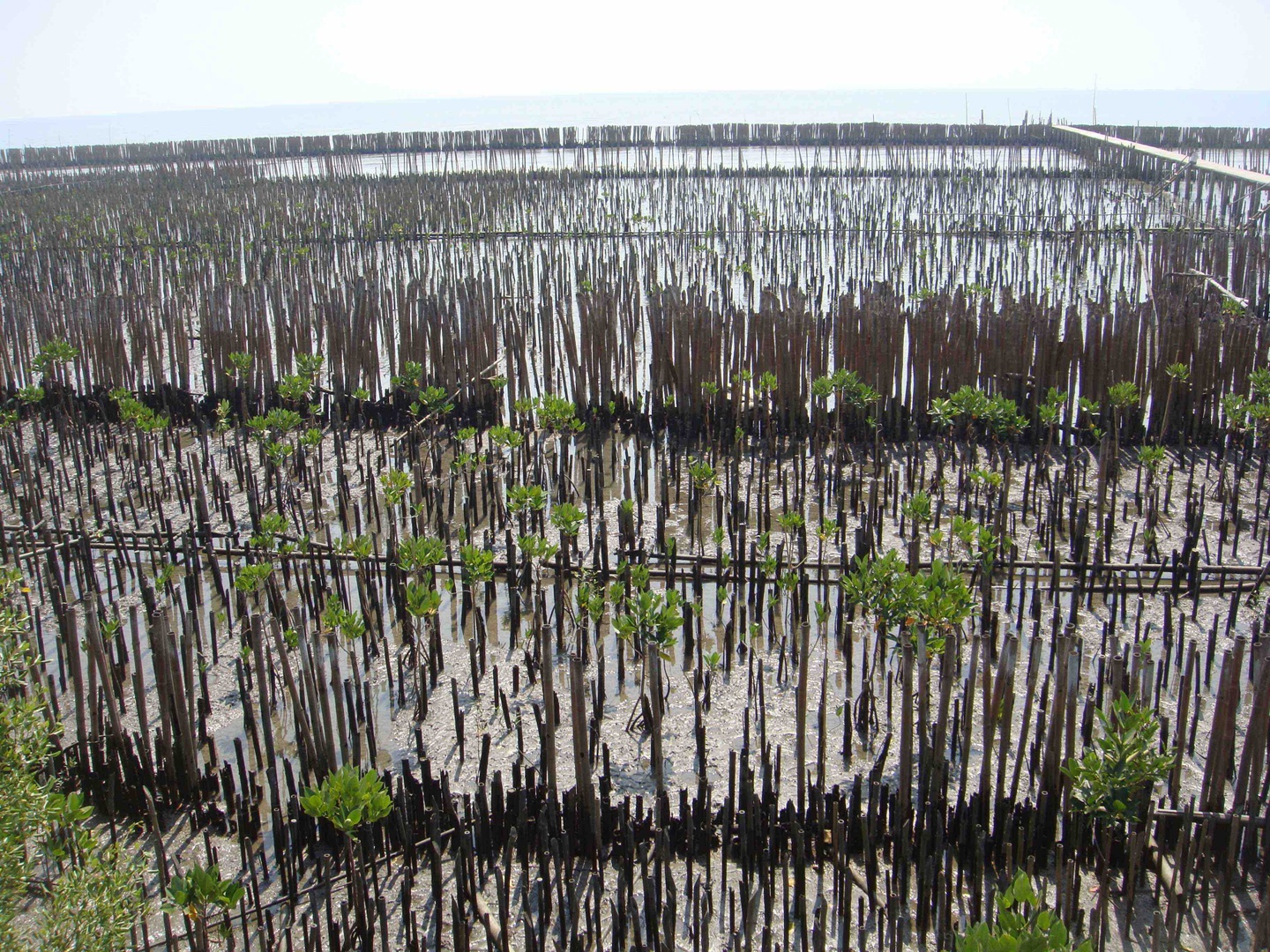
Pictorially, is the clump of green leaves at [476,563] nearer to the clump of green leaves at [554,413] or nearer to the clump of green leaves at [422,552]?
the clump of green leaves at [422,552]

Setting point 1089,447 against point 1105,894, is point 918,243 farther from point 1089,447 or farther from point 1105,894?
point 1105,894

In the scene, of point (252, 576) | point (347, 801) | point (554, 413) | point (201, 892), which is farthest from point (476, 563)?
point (201, 892)

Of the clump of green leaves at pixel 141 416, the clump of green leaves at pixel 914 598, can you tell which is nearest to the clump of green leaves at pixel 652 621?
the clump of green leaves at pixel 914 598

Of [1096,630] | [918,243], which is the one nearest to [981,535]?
[1096,630]

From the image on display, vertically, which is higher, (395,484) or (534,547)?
(395,484)

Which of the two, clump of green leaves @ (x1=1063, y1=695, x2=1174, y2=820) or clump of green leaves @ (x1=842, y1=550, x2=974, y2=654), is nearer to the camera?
clump of green leaves @ (x1=1063, y1=695, x2=1174, y2=820)

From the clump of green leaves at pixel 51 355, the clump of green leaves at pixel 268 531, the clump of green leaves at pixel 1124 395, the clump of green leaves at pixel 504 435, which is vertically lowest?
the clump of green leaves at pixel 268 531

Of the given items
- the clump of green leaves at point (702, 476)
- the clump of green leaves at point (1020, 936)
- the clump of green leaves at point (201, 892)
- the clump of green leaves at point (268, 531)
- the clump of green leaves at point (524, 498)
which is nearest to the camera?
the clump of green leaves at point (1020, 936)

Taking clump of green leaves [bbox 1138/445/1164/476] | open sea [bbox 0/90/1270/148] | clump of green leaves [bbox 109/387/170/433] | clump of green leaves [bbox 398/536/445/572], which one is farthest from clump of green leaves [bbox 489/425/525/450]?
open sea [bbox 0/90/1270/148]

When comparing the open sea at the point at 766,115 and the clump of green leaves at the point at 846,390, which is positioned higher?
the open sea at the point at 766,115

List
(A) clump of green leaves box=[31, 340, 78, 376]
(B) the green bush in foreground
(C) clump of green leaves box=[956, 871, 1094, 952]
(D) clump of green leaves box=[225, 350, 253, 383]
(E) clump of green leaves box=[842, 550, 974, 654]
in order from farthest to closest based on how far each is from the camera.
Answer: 1. (A) clump of green leaves box=[31, 340, 78, 376]
2. (D) clump of green leaves box=[225, 350, 253, 383]
3. (E) clump of green leaves box=[842, 550, 974, 654]
4. (B) the green bush in foreground
5. (C) clump of green leaves box=[956, 871, 1094, 952]

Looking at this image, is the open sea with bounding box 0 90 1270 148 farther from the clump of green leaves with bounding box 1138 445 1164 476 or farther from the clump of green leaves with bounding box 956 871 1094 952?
the clump of green leaves with bounding box 956 871 1094 952

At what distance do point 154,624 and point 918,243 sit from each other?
49.7ft

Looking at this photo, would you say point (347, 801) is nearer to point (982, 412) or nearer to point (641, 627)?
point (641, 627)
